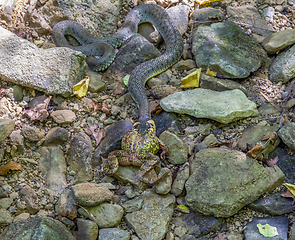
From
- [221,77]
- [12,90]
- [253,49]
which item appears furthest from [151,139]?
[253,49]

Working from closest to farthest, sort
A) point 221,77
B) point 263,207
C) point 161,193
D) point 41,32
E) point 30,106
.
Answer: point 263,207 → point 161,193 → point 30,106 → point 221,77 → point 41,32

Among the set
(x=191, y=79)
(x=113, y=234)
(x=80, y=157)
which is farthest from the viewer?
(x=191, y=79)

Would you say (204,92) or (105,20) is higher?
(105,20)

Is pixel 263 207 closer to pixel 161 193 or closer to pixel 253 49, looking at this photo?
pixel 161 193

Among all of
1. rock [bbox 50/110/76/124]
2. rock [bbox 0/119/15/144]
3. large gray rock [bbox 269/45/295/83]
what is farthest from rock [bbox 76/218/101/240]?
large gray rock [bbox 269/45/295/83]

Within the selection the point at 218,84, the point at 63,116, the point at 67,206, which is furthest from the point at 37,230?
the point at 218,84

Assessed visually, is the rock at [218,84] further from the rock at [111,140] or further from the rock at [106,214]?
the rock at [106,214]

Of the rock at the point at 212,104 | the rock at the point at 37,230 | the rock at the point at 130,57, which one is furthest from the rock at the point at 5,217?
the rock at the point at 130,57

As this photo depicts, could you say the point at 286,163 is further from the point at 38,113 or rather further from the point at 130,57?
the point at 38,113
